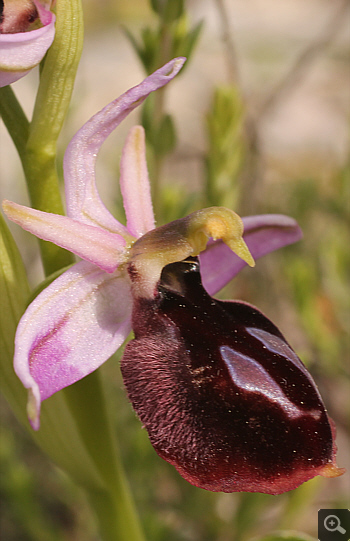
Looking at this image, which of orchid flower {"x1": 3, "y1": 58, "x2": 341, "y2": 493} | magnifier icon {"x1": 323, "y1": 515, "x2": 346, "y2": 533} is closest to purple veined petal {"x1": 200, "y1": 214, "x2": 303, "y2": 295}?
orchid flower {"x1": 3, "y1": 58, "x2": 341, "y2": 493}

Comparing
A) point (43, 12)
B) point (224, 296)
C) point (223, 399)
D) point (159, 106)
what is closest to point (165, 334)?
point (223, 399)

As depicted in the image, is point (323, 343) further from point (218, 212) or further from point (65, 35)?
point (65, 35)

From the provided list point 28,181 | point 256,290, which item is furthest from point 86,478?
point 256,290

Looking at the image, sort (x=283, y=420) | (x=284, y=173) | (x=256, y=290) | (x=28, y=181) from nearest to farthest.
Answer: (x=283, y=420) < (x=28, y=181) < (x=256, y=290) < (x=284, y=173)

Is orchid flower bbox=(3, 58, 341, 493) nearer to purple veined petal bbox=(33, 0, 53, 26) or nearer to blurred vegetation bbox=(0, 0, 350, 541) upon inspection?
purple veined petal bbox=(33, 0, 53, 26)

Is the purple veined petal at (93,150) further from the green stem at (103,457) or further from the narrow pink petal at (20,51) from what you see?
the green stem at (103,457)

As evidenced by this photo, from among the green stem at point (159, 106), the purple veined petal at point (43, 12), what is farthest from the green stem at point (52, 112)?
the green stem at point (159, 106)

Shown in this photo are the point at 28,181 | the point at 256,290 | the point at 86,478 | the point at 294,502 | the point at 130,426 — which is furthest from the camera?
the point at 256,290

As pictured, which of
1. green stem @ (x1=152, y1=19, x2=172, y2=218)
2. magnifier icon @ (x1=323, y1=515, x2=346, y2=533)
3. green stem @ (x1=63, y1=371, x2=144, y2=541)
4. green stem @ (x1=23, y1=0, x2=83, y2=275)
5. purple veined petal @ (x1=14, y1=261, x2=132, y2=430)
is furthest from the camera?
magnifier icon @ (x1=323, y1=515, x2=346, y2=533)
